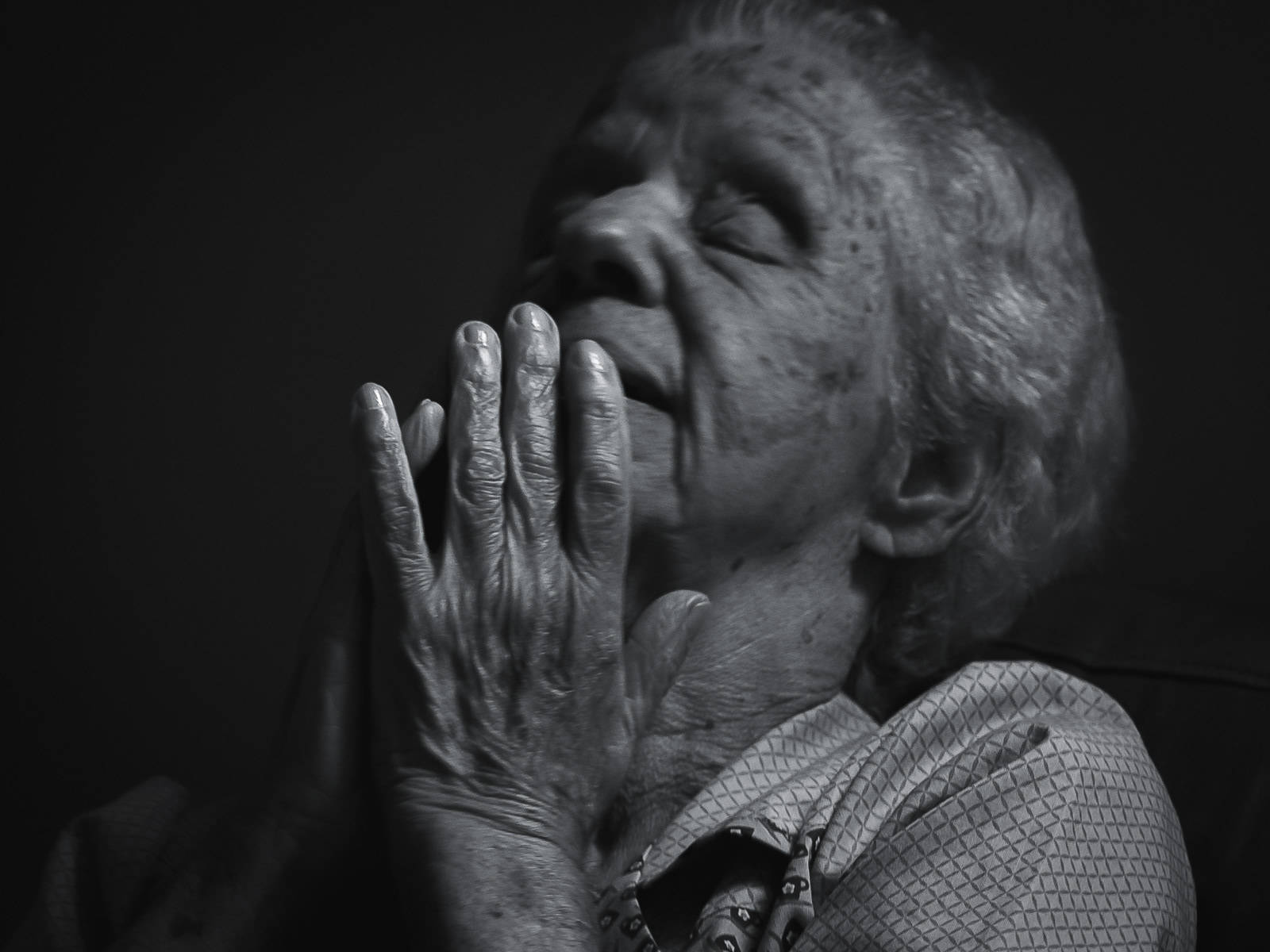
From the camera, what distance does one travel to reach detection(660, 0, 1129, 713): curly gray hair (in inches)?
47.6

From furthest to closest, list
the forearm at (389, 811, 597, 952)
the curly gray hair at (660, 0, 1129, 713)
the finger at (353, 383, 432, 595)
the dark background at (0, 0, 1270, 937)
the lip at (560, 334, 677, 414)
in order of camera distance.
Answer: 1. the dark background at (0, 0, 1270, 937)
2. the curly gray hair at (660, 0, 1129, 713)
3. the lip at (560, 334, 677, 414)
4. the finger at (353, 383, 432, 595)
5. the forearm at (389, 811, 597, 952)

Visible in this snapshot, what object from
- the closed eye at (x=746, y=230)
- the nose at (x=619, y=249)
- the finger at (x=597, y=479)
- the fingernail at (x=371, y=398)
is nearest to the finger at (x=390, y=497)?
the fingernail at (x=371, y=398)

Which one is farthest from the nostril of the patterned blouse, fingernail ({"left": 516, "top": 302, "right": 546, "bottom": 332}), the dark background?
the dark background

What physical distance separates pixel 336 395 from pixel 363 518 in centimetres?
103

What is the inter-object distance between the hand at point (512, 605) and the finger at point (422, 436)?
0.05m

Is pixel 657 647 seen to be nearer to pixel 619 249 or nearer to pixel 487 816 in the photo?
pixel 487 816

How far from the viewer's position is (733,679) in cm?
113

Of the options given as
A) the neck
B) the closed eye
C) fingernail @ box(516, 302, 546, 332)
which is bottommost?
the neck

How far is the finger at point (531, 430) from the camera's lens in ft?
3.17

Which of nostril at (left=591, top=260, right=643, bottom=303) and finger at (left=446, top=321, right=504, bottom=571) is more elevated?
nostril at (left=591, top=260, right=643, bottom=303)

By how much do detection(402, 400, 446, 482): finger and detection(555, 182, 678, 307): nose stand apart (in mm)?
207

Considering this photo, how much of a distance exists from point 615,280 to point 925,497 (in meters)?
0.38

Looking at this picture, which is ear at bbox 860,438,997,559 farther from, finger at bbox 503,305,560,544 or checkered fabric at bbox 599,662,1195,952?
finger at bbox 503,305,560,544

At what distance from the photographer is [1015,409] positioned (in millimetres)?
1248
